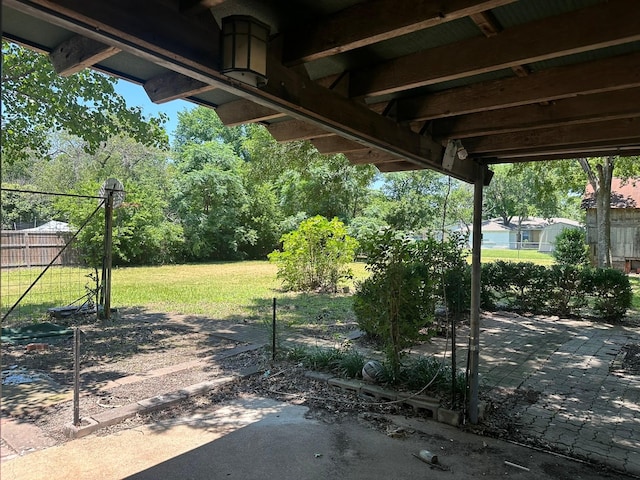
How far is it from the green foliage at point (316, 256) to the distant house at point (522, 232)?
3477cm

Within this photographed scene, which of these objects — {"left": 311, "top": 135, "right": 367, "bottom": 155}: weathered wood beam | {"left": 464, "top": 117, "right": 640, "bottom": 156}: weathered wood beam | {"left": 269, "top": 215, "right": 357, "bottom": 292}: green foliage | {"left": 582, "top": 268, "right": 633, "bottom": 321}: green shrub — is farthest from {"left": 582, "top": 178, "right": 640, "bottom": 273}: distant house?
{"left": 311, "top": 135, "right": 367, "bottom": 155}: weathered wood beam

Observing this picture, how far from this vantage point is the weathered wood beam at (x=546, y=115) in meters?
2.79

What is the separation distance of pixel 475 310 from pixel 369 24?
2710 millimetres

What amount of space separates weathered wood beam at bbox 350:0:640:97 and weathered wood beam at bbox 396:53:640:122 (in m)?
0.53

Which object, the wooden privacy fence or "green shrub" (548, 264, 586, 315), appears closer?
"green shrub" (548, 264, 586, 315)

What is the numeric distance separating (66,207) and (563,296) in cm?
1314

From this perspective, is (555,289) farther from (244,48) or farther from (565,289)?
(244,48)

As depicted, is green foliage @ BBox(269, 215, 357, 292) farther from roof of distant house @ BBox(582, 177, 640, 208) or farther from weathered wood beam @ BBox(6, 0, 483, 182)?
roof of distant house @ BBox(582, 177, 640, 208)

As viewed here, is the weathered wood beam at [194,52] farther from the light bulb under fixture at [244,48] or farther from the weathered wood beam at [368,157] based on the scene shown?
the weathered wood beam at [368,157]

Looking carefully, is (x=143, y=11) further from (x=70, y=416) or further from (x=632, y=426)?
(x=632, y=426)

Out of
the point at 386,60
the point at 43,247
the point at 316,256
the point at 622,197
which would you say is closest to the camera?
the point at 386,60

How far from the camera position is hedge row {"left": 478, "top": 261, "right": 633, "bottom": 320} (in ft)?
Answer: 26.2

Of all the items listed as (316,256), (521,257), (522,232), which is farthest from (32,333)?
(522,232)

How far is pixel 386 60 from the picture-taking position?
8.55 ft
